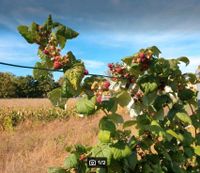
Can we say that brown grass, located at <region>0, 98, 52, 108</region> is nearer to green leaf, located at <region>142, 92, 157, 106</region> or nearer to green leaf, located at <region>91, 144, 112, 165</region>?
green leaf, located at <region>142, 92, 157, 106</region>

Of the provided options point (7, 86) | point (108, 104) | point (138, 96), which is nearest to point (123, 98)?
point (138, 96)

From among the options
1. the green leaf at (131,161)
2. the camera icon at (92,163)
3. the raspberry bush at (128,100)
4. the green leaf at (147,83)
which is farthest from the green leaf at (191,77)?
the camera icon at (92,163)

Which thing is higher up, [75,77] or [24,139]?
[75,77]

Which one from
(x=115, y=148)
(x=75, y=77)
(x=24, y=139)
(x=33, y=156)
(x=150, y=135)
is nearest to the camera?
(x=75, y=77)

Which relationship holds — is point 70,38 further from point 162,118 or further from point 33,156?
point 33,156

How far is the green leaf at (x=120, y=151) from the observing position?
2809mm

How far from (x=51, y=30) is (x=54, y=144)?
6500mm

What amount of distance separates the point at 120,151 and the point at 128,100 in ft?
1.39

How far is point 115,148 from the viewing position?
9.32 feet

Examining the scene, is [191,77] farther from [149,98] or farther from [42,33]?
[42,33]

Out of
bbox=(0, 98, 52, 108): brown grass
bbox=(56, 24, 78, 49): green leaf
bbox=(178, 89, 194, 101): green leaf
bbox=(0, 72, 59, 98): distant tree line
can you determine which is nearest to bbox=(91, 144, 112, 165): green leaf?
bbox=(56, 24, 78, 49): green leaf

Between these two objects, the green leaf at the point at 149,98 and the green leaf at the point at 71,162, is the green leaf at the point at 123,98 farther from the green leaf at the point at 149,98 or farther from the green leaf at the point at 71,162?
the green leaf at the point at 71,162

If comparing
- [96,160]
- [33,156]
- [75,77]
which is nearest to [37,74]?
[75,77]

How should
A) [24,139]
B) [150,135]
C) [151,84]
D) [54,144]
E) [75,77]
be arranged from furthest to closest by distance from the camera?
1. [24,139]
2. [54,144]
3. [150,135]
4. [151,84]
5. [75,77]
